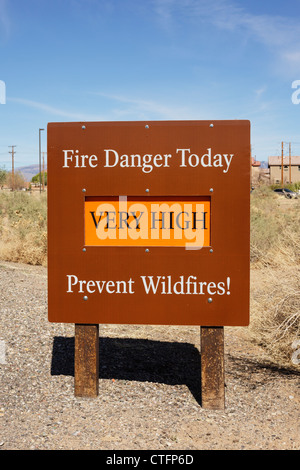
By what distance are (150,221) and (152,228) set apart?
0.20 feet

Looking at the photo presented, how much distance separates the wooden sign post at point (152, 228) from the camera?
4.13 m

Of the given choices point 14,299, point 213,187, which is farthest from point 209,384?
point 14,299

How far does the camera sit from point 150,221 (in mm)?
4207

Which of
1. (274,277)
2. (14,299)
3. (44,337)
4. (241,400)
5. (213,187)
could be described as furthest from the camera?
(14,299)

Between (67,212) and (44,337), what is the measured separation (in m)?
2.08

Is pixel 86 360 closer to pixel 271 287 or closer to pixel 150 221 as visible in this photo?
pixel 150 221

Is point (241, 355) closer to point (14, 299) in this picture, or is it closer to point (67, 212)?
point (67, 212)

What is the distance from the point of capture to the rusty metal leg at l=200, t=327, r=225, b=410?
421cm

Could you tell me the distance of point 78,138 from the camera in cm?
425

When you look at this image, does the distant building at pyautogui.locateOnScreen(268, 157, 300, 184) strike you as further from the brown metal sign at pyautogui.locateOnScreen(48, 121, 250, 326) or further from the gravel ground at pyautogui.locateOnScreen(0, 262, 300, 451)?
the brown metal sign at pyautogui.locateOnScreen(48, 121, 250, 326)

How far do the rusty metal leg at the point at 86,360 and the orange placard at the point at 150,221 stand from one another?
2.55 ft

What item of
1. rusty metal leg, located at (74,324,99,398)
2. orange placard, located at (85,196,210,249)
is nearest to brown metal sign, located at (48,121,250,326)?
orange placard, located at (85,196,210,249)

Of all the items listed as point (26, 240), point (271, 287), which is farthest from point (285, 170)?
point (271, 287)

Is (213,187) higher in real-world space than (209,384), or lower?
higher
